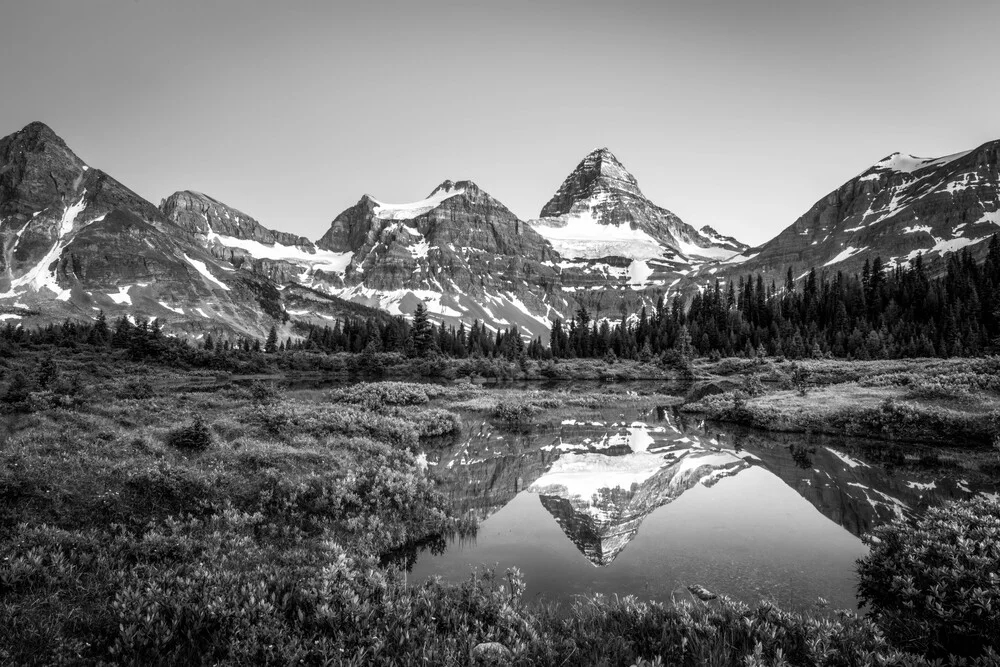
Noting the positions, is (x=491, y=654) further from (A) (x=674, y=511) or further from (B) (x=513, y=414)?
(B) (x=513, y=414)

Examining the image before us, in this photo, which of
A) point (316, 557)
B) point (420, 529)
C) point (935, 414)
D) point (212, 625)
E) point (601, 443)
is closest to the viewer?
point (212, 625)

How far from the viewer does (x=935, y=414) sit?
23094 mm

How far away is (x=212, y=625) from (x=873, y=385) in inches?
1715

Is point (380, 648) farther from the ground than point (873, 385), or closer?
closer

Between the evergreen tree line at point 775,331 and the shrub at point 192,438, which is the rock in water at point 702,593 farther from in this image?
the evergreen tree line at point 775,331

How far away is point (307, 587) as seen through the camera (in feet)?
25.6

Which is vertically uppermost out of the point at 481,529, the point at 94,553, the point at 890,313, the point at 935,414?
the point at 890,313

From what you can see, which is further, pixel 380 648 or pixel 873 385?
pixel 873 385

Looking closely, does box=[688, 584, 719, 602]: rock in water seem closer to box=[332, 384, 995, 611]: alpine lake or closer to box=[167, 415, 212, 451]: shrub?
box=[332, 384, 995, 611]: alpine lake

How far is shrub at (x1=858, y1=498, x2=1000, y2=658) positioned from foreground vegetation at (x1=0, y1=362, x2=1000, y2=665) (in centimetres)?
4

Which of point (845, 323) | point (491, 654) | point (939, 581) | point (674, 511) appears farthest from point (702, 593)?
point (845, 323)

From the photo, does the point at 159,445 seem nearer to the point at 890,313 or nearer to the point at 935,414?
the point at 935,414

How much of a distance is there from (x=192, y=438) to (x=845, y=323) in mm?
124021

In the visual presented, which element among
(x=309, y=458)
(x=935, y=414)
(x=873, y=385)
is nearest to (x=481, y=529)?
(x=309, y=458)
